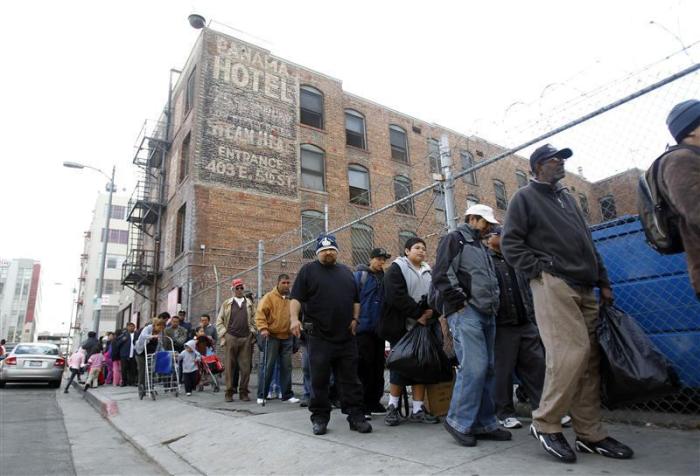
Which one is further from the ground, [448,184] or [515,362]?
[448,184]

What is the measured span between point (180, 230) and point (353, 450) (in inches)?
672

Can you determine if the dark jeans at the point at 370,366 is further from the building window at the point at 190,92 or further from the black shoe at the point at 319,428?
the building window at the point at 190,92

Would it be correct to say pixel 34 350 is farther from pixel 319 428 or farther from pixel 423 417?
pixel 423 417

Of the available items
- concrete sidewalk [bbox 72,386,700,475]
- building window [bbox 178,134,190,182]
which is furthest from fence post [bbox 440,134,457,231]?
building window [bbox 178,134,190,182]

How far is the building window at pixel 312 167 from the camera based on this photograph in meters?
20.5

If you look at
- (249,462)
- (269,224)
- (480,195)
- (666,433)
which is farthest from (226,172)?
(666,433)

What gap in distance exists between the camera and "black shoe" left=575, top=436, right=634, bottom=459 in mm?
2938

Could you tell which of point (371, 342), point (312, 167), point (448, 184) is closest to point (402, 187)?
point (312, 167)

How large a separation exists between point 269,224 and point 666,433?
16.2 metres

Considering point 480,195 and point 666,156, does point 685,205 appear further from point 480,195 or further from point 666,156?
point 480,195

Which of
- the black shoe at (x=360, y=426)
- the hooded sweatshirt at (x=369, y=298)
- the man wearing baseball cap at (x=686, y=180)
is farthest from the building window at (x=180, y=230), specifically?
the man wearing baseball cap at (x=686, y=180)

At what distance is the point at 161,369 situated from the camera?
29.5ft

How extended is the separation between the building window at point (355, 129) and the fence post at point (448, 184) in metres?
17.1

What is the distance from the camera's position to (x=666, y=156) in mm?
2623
